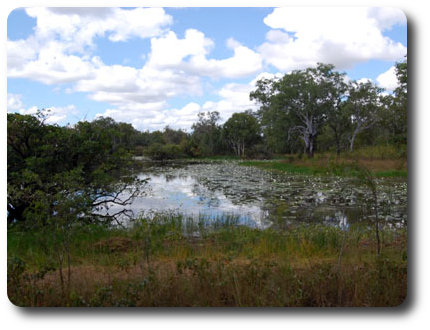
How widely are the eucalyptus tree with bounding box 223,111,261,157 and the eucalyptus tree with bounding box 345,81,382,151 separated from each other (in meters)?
8.11

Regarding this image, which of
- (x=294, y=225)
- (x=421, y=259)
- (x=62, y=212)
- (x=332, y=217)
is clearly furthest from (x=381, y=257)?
(x=332, y=217)

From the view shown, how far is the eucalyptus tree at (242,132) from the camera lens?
27.5m

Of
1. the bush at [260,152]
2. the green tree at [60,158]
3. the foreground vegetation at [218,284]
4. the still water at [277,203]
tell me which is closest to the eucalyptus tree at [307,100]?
the bush at [260,152]

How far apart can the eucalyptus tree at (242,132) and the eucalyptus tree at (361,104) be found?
26.6ft

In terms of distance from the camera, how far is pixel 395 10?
11.3 ft

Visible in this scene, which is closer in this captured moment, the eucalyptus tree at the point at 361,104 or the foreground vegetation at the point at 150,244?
the foreground vegetation at the point at 150,244

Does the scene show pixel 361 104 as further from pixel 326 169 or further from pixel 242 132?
pixel 326 169

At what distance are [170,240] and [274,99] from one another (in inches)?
756

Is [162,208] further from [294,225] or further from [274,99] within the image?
[274,99]

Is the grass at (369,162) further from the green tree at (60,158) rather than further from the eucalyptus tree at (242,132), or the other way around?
the eucalyptus tree at (242,132)

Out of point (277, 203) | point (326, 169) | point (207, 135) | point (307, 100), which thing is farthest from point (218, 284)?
point (307, 100)

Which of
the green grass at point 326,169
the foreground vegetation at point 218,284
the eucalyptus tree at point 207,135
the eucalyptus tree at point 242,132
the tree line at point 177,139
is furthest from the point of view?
the eucalyptus tree at point 242,132

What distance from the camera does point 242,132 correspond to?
1116 inches

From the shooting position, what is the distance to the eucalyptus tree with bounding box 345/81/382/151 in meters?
21.9
